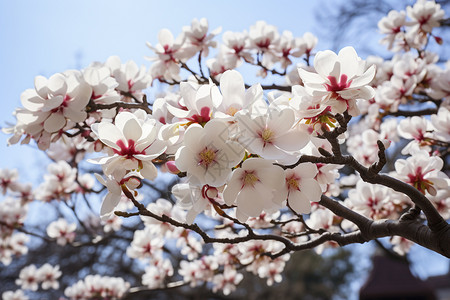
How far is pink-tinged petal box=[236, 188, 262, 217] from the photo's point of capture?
0.75 m

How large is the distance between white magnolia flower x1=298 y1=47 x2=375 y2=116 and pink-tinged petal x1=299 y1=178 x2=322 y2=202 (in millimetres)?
171

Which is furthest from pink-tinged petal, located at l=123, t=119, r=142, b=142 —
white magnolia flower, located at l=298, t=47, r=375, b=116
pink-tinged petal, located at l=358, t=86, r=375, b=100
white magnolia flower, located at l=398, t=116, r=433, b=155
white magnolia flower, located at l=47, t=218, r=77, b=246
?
white magnolia flower, located at l=47, t=218, r=77, b=246

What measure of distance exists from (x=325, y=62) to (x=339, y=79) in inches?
1.7

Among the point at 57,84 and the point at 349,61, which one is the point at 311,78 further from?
the point at 57,84

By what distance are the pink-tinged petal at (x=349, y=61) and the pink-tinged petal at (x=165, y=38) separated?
1.14m

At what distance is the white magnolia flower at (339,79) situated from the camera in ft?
2.46

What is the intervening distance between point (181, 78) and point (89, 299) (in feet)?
5.80

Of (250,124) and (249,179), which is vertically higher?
(250,124)

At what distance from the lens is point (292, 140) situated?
72 centimetres

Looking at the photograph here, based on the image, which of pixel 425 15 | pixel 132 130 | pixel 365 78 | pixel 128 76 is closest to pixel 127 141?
pixel 132 130

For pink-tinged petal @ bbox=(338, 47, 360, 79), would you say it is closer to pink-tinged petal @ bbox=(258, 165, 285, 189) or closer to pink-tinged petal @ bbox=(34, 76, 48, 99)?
pink-tinged petal @ bbox=(258, 165, 285, 189)

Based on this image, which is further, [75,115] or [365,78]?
[75,115]

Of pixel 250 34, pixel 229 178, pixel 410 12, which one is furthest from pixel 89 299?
pixel 410 12

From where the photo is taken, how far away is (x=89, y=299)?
2773mm
